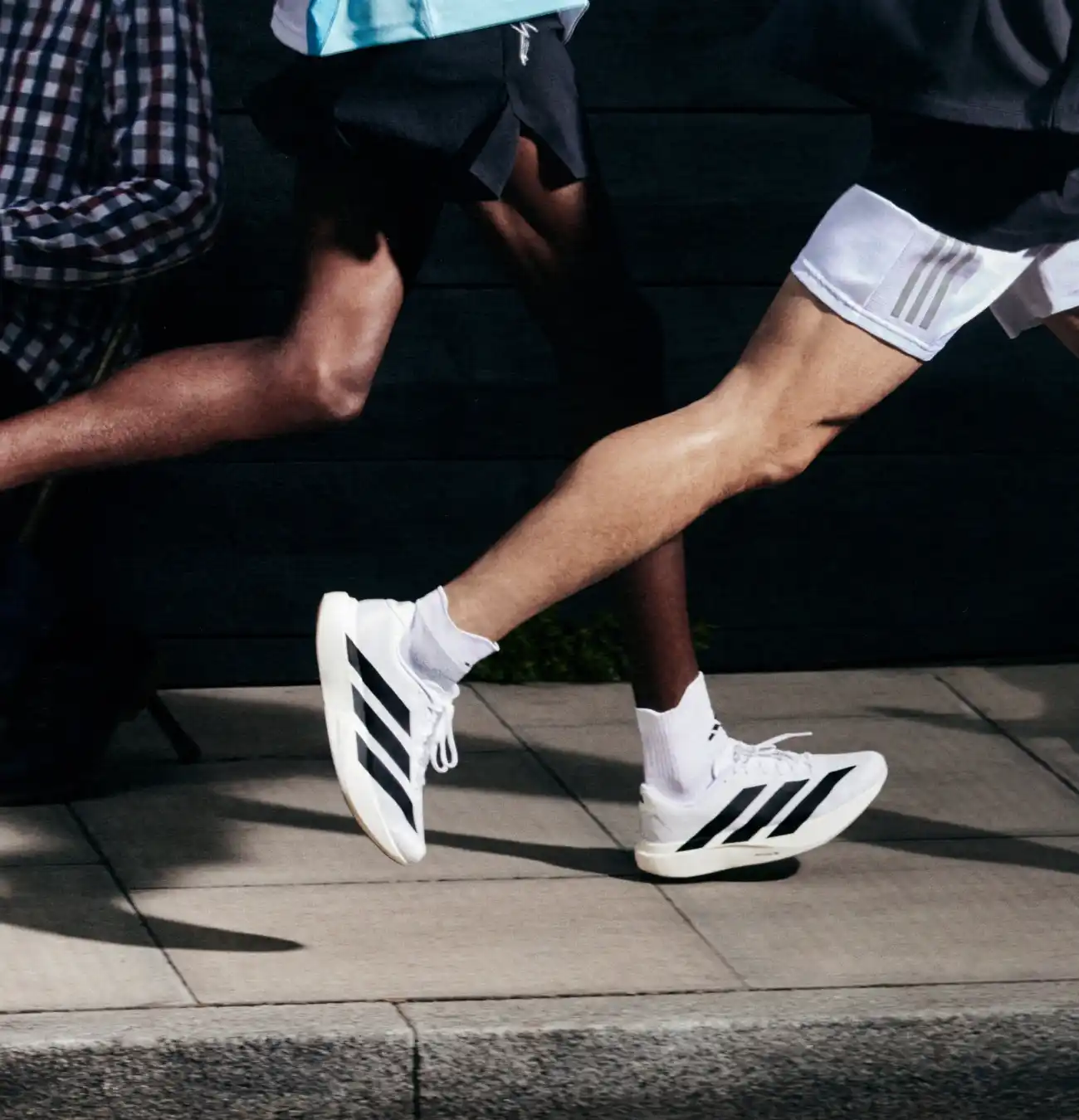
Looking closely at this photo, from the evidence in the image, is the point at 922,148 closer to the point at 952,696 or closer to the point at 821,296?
the point at 821,296

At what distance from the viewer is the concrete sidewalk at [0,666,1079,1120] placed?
2.98 metres

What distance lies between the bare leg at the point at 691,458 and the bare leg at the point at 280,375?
14.5 inches

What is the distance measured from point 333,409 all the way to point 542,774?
1052mm

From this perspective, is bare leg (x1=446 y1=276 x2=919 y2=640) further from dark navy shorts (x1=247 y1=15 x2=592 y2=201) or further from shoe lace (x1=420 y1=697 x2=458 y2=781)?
dark navy shorts (x1=247 y1=15 x2=592 y2=201)

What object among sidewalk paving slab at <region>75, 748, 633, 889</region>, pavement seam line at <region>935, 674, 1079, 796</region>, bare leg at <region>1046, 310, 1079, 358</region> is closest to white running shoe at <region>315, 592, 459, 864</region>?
sidewalk paving slab at <region>75, 748, 633, 889</region>

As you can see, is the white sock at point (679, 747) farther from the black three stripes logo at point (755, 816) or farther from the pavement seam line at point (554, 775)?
the pavement seam line at point (554, 775)

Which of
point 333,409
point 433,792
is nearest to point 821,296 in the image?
point 333,409

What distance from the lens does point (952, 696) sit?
4.80 m

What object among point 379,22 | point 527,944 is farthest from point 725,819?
point 379,22

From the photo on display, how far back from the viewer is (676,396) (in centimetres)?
481

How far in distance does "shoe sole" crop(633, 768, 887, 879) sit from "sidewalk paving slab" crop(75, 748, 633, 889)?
0.10 metres

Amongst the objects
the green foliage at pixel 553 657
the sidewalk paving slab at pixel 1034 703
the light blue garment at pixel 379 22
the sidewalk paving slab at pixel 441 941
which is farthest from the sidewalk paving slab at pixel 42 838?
the sidewalk paving slab at pixel 1034 703

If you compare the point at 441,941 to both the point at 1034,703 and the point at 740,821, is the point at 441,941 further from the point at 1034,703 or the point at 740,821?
the point at 1034,703

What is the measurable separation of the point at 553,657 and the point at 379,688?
1.57m
